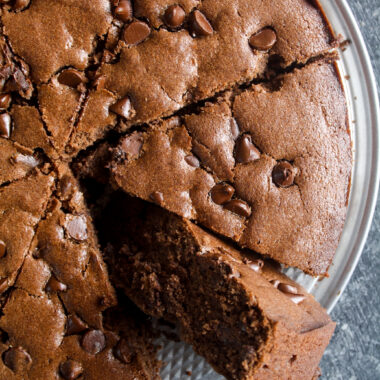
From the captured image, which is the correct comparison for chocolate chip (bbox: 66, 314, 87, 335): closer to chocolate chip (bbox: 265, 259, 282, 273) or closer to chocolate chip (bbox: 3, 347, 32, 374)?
chocolate chip (bbox: 3, 347, 32, 374)

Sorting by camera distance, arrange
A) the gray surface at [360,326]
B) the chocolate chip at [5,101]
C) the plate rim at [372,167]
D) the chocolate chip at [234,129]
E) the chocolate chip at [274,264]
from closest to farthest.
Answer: the chocolate chip at [5,101] → the chocolate chip at [234,129] → the chocolate chip at [274,264] → the plate rim at [372,167] → the gray surface at [360,326]

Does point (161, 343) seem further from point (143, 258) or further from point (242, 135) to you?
point (242, 135)

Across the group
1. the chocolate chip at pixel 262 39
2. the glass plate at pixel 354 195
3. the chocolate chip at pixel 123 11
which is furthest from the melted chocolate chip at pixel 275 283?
the chocolate chip at pixel 123 11

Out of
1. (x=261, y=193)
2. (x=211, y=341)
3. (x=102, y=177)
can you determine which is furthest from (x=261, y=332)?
(x=102, y=177)

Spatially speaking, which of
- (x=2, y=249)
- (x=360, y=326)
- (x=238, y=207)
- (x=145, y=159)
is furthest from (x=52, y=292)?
(x=360, y=326)

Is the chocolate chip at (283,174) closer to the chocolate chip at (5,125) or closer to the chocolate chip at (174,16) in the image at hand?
the chocolate chip at (174,16)

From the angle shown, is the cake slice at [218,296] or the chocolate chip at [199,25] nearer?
the cake slice at [218,296]

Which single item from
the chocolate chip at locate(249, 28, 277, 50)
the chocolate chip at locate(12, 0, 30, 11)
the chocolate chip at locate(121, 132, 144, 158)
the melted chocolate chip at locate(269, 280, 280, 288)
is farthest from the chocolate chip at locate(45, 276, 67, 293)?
the chocolate chip at locate(249, 28, 277, 50)
